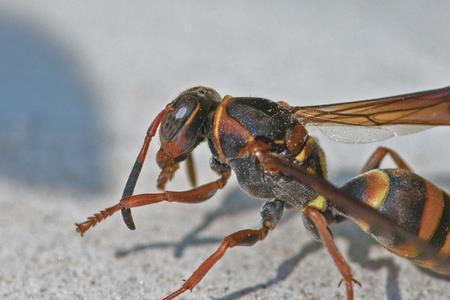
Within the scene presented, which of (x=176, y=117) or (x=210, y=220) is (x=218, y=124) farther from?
(x=210, y=220)

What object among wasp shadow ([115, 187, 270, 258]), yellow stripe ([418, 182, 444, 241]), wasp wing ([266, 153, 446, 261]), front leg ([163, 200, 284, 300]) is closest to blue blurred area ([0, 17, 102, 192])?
wasp shadow ([115, 187, 270, 258])

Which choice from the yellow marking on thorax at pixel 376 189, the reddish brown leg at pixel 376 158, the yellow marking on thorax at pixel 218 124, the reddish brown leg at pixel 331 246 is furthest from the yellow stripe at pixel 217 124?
the reddish brown leg at pixel 376 158

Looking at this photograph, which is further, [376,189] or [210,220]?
[210,220]

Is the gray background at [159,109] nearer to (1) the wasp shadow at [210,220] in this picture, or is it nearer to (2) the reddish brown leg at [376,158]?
(1) the wasp shadow at [210,220]

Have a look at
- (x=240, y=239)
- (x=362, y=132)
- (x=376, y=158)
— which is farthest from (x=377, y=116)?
(x=240, y=239)

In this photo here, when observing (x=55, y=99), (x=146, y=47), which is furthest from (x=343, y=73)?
(x=55, y=99)

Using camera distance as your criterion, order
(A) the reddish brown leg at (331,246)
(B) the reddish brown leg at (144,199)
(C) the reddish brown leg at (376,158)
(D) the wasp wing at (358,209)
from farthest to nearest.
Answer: (C) the reddish brown leg at (376,158) < (B) the reddish brown leg at (144,199) < (A) the reddish brown leg at (331,246) < (D) the wasp wing at (358,209)

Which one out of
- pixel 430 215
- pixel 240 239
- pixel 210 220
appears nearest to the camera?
pixel 430 215

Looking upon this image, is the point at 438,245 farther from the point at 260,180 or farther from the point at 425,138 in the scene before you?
the point at 425,138
